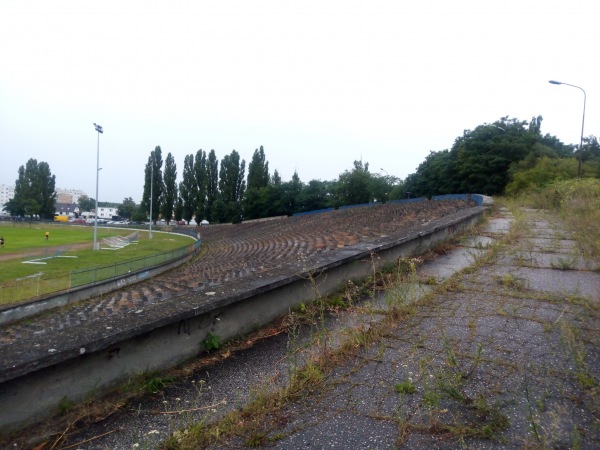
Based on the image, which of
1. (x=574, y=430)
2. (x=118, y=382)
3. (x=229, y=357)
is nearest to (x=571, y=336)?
(x=574, y=430)

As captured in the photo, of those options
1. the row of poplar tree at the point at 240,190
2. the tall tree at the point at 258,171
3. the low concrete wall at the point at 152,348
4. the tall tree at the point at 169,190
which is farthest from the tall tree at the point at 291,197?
the low concrete wall at the point at 152,348

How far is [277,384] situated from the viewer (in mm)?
2967

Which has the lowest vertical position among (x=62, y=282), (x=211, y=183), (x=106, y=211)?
(x=62, y=282)

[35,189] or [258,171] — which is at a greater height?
[258,171]

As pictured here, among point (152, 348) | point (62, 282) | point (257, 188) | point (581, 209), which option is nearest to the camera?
point (152, 348)

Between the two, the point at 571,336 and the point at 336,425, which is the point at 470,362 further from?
the point at 336,425

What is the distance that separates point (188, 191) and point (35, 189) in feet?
139

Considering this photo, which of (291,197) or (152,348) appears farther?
(291,197)

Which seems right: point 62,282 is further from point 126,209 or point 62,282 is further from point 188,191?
point 126,209

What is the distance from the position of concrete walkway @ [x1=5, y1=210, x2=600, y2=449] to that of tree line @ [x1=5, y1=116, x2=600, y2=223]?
98.1 ft

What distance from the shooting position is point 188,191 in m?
83.7

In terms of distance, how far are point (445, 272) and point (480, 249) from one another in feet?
6.08

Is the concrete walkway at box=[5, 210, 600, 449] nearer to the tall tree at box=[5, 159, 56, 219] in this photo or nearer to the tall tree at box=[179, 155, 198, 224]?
the tall tree at box=[179, 155, 198, 224]

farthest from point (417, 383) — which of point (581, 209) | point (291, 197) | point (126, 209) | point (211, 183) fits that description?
point (126, 209)
